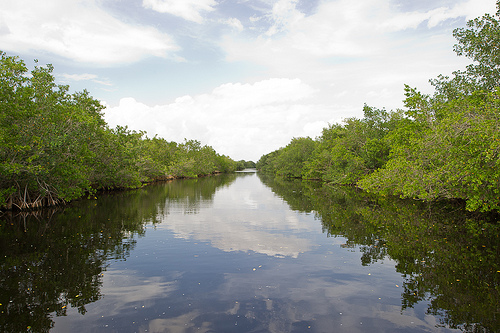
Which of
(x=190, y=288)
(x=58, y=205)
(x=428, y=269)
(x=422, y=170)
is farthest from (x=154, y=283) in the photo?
(x=58, y=205)

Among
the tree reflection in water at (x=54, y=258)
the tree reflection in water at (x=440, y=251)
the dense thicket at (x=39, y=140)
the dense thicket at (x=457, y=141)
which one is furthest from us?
the dense thicket at (x=39, y=140)

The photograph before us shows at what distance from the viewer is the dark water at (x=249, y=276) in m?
7.14

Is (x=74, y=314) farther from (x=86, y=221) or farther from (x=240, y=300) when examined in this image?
(x=86, y=221)

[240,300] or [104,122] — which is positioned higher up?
[104,122]

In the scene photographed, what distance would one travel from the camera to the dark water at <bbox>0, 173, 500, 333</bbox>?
7.14 m

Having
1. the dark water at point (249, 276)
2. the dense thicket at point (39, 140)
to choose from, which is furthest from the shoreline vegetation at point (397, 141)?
the dark water at point (249, 276)

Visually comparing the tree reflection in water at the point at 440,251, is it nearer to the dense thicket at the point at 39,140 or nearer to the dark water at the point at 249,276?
the dark water at the point at 249,276

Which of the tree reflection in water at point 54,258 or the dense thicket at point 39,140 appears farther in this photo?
the dense thicket at point 39,140

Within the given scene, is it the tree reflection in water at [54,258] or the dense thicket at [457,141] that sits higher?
the dense thicket at [457,141]

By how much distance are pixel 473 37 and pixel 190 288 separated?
28.1 metres

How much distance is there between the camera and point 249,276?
9914mm

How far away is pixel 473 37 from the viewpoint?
23.7 m

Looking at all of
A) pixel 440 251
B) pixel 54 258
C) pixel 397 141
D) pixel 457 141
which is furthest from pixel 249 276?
pixel 397 141

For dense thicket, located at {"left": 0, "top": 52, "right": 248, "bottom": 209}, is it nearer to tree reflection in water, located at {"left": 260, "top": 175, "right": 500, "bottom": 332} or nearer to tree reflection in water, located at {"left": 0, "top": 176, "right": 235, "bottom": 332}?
tree reflection in water, located at {"left": 0, "top": 176, "right": 235, "bottom": 332}
